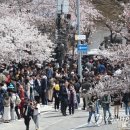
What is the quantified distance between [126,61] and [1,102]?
8556 mm

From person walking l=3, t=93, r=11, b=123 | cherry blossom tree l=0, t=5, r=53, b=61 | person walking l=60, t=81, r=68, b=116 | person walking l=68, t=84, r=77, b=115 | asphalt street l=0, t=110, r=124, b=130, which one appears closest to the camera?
asphalt street l=0, t=110, r=124, b=130

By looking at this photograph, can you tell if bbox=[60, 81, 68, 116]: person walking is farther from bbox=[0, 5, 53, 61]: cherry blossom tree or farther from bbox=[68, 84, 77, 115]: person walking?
bbox=[0, 5, 53, 61]: cherry blossom tree

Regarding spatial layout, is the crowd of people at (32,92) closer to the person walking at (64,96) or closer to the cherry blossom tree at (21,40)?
the person walking at (64,96)

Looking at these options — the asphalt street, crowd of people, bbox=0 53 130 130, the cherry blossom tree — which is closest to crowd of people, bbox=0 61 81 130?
crowd of people, bbox=0 53 130 130

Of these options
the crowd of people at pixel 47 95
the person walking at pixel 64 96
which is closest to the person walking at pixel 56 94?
the crowd of people at pixel 47 95

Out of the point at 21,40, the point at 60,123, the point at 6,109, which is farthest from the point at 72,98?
the point at 21,40

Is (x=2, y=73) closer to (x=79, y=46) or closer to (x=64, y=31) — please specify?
(x=79, y=46)

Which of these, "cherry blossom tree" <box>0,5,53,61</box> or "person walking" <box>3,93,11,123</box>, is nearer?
"person walking" <box>3,93,11,123</box>

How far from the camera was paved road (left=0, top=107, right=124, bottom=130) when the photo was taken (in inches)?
964

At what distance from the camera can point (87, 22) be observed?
5131cm

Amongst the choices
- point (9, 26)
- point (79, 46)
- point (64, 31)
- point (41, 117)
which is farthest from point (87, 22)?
point (41, 117)

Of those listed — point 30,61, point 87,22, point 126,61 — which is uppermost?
point 87,22

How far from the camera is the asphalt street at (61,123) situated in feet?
80.1

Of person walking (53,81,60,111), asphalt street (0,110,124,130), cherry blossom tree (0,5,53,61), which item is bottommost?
asphalt street (0,110,124,130)
